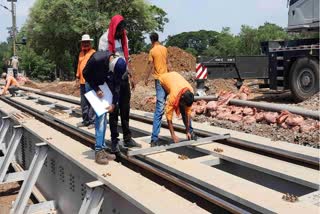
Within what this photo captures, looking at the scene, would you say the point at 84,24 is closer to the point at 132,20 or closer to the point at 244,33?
the point at 132,20

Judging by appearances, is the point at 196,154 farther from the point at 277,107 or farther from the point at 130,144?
the point at 277,107

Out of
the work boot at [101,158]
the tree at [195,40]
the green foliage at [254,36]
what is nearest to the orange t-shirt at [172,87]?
the work boot at [101,158]

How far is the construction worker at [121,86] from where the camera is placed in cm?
491

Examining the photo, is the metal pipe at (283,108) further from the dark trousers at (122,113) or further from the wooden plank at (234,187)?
the dark trousers at (122,113)

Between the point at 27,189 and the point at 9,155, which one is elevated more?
the point at 9,155

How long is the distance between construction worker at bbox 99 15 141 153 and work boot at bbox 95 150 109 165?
0.33 metres

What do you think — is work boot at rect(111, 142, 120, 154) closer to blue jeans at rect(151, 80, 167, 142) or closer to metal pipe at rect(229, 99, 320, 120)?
blue jeans at rect(151, 80, 167, 142)

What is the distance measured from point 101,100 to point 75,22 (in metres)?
31.7

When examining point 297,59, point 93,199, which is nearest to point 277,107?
point 297,59

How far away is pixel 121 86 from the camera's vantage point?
4.90 meters

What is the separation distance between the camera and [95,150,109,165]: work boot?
4570mm

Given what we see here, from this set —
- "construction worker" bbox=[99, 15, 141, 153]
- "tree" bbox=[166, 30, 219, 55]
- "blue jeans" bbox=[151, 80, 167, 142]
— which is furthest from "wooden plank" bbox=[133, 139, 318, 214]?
"tree" bbox=[166, 30, 219, 55]

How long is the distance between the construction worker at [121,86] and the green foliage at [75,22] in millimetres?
29633

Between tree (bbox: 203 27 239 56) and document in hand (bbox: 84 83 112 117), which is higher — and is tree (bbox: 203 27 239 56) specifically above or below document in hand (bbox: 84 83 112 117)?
above
